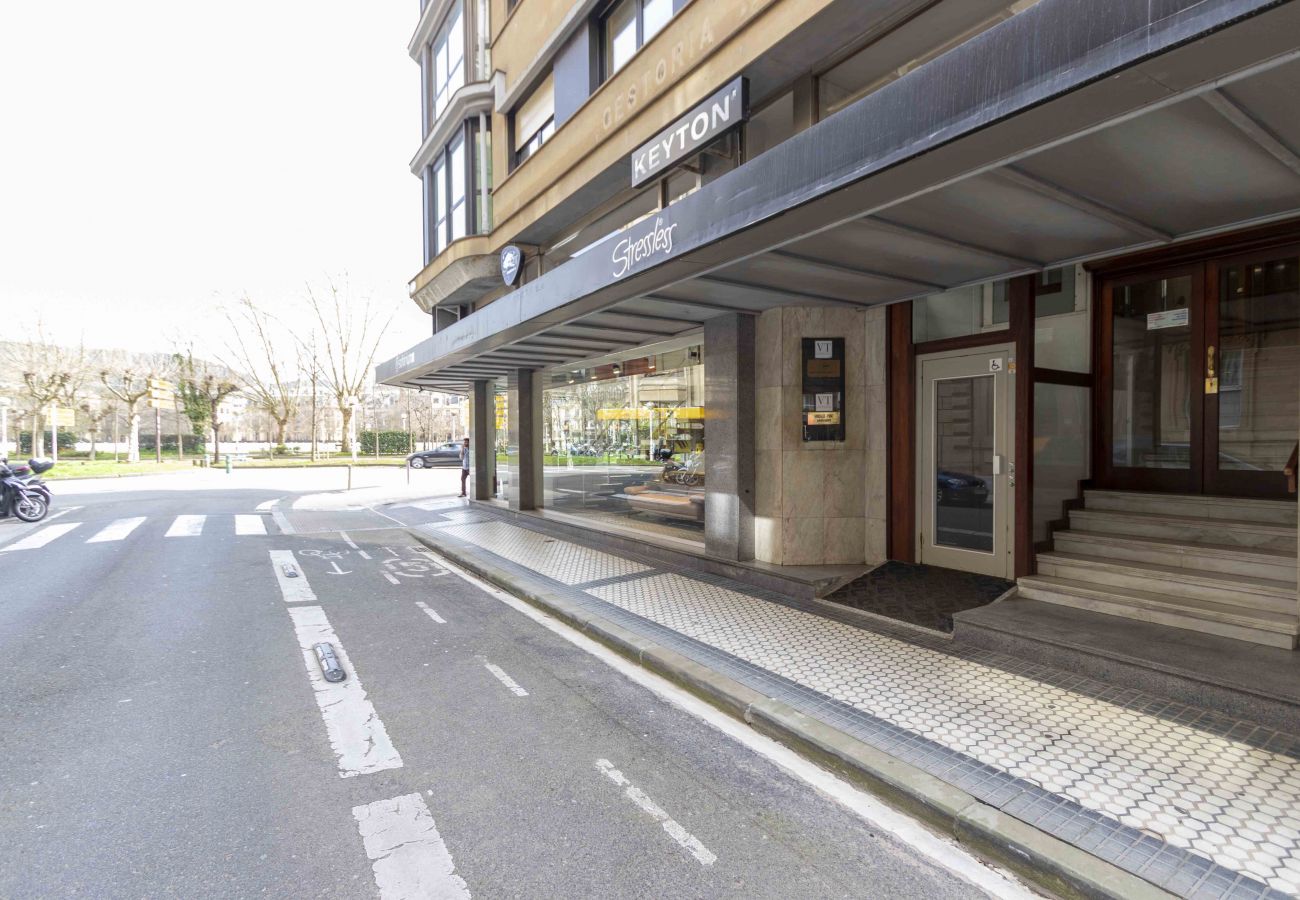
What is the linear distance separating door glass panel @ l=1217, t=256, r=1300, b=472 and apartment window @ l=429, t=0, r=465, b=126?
16456 mm

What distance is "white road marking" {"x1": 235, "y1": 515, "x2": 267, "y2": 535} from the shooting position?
12867mm

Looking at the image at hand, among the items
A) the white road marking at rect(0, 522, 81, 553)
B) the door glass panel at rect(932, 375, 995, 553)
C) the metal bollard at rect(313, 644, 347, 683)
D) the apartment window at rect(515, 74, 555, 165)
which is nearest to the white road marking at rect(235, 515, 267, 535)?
the white road marking at rect(0, 522, 81, 553)

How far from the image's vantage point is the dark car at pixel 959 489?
6.70 metres

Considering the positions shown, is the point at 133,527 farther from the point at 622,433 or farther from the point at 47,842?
the point at 47,842

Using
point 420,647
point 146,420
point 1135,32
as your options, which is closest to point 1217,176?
point 1135,32

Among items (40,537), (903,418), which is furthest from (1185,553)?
(40,537)

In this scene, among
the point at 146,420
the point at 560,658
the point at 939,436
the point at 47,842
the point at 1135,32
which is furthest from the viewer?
the point at 146,420

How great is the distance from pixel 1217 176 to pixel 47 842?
6969 millimetres

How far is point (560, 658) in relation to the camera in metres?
5.46

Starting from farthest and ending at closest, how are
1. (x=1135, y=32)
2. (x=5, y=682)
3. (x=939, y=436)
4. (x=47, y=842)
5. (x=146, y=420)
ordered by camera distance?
(x=146, y=420) → (x=939, y=436) → (x=5, y=682) → (x=47, y=842) → (x=1135, y=32)

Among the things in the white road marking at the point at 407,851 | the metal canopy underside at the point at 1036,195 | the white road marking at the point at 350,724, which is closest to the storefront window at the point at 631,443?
the metal canopy underside at the point at 1036,195

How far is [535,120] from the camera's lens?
13180 mm

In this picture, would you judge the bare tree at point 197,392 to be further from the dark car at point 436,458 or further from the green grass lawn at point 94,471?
the dark car at point 436,458

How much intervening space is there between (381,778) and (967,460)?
619 cm
